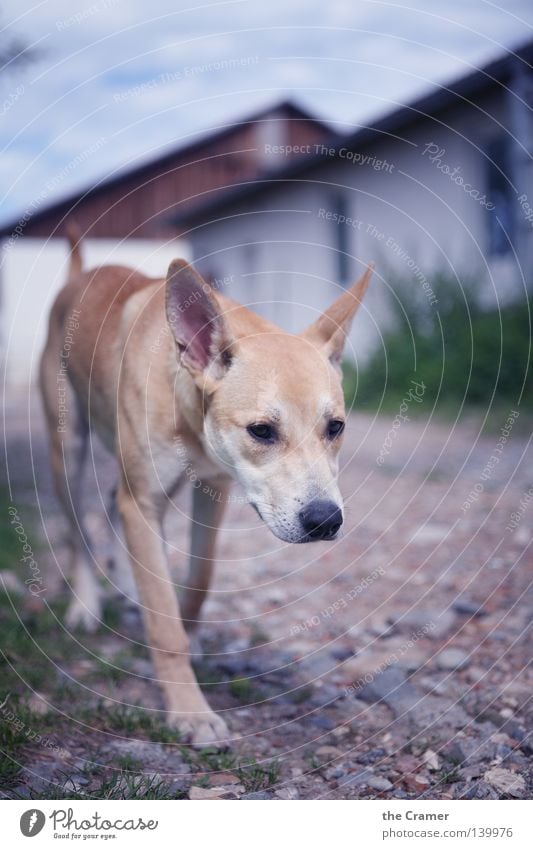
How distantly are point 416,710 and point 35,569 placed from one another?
2.93m

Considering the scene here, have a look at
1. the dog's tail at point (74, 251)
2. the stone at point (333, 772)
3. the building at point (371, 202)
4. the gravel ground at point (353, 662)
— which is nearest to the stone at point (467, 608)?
the gravel ground at point (353, 662)

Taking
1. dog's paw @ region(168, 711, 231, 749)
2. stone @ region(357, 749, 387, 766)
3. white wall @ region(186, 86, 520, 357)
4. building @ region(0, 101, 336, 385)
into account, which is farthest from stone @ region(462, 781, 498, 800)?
building @ region(0, 101, 336, 385)

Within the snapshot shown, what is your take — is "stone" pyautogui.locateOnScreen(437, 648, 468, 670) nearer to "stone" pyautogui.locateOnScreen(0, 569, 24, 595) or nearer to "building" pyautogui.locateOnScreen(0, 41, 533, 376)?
"stone" pyautogui.locateOnScreen(0, 569, 24, 595)

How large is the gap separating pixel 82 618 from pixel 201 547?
969 millimetres

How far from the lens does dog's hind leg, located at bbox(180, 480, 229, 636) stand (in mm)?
4180

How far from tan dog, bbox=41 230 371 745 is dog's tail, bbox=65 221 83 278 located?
2.95 ft

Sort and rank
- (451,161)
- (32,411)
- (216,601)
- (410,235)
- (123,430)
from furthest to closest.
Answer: (32,411)
(410,235)
(451,161)
(216,601)
(123,430)

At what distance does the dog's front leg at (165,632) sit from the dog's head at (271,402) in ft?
1.62

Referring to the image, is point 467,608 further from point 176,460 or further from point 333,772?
point 176,460

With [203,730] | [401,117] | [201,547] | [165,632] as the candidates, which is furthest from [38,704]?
[401,117]

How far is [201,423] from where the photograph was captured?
3693mm
